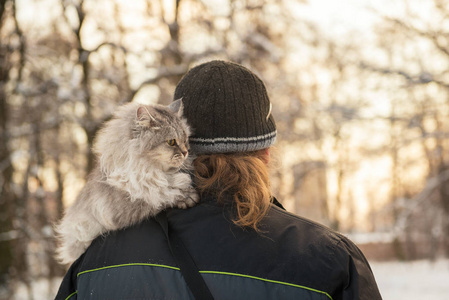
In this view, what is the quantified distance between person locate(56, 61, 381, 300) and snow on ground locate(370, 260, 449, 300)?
14211 millimetres

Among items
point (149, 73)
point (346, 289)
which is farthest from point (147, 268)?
point (149, 73)

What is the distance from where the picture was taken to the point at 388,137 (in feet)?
36.9

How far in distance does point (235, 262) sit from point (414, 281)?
18.8 m

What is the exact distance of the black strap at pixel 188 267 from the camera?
5.21 ft

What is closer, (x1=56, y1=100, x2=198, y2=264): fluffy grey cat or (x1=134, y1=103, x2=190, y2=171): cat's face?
(x1=56, y1=100, x2=198, y2=264): fluffy grey cat

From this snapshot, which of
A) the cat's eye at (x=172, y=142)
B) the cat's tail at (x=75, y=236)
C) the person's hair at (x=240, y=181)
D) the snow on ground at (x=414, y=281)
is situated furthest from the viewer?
the snow on ground at (x=414, y=281)

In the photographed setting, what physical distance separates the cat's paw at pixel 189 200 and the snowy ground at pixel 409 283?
457 inches

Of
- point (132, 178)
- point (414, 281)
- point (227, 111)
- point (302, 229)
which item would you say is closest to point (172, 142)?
point (132, 178)

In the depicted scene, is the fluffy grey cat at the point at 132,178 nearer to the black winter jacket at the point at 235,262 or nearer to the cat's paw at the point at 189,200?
the cat's paw at the point at 189,200

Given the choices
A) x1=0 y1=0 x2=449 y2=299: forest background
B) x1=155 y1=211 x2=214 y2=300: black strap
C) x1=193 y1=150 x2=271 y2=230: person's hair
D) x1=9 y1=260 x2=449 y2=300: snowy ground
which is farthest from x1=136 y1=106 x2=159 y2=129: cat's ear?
x1=9 y1=260 x2=449 y2=300: snowy ground

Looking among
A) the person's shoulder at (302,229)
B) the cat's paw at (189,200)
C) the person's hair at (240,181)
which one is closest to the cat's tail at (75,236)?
the cat's paw at (189,200)

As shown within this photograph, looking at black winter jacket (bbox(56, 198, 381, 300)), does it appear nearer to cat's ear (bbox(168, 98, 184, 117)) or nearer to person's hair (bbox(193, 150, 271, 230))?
person's hair (bbox(193, 150, 271, 230))

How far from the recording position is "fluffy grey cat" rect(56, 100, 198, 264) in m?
1.91

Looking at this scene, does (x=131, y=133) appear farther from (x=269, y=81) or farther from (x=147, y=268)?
(x=269, y=81)
